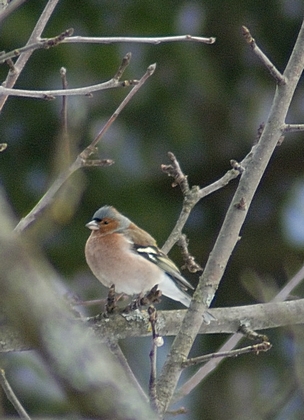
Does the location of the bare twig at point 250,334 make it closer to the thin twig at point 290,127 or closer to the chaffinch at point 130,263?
the thin twig at point 290,127

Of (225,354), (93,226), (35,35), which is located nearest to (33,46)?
(35,35)

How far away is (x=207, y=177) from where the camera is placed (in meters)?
6.28

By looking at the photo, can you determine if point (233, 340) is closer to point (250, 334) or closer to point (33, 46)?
point (250, 334)

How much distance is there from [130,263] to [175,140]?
267 cm

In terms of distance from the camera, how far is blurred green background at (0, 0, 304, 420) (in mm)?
5660

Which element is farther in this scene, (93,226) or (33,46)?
(93,226)

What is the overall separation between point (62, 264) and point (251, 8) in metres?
2.95

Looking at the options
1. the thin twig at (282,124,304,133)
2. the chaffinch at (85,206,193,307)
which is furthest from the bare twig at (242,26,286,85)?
the chaffinch at (85,206,193,307)

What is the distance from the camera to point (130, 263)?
371 cm

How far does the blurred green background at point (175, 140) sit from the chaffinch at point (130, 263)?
1.51 m

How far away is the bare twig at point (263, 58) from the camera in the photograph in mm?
2227

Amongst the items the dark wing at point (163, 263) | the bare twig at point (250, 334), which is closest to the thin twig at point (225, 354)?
the bare twig at point (250, 334)

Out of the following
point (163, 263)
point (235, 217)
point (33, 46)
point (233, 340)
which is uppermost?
point (33, 46)

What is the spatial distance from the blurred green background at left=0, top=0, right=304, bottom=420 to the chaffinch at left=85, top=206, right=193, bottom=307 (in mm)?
1515
